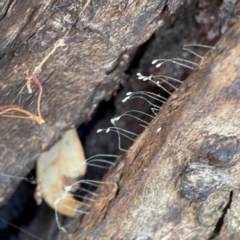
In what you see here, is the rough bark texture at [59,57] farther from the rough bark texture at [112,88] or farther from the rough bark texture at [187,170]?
the rough bark texture at [187,170]

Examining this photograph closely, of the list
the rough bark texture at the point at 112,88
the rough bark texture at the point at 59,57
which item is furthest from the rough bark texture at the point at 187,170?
the rough bark texture at the point at 59,57

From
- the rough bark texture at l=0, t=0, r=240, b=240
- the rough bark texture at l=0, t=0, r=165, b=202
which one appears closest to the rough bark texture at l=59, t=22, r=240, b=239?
the rough bark texture at l=0, t=0, r=240, b=240

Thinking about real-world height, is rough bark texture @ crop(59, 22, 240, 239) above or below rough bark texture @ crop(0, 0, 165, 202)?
below

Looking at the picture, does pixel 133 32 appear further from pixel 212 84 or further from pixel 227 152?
pixel 227 152

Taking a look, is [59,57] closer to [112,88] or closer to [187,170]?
[112,88]

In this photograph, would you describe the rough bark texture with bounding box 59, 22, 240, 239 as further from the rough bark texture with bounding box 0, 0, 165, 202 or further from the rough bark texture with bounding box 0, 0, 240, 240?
the rough bark texture with bounding box 0, 0, 165, 202
